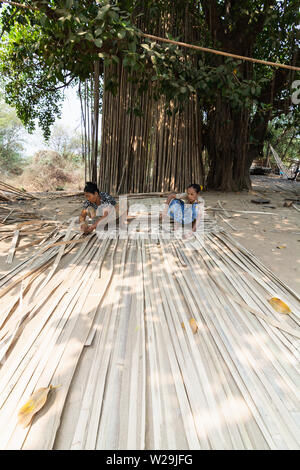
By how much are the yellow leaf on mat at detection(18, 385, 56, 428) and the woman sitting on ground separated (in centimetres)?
234

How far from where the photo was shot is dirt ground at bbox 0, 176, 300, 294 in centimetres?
200

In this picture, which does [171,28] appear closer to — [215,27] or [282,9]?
[215,27]

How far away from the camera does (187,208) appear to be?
312 centimetres

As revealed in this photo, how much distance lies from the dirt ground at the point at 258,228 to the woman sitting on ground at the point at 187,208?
1.21 ft

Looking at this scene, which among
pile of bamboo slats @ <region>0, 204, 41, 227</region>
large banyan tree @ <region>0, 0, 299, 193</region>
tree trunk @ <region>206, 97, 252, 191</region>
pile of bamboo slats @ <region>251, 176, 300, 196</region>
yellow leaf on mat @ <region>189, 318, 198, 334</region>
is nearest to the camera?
yellow leaf on mat @ <region>189, 318, 198, 334</region>

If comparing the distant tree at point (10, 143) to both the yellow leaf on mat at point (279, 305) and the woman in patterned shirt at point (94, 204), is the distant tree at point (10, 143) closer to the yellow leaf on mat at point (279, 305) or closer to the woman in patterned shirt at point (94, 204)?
the woman in patterned shirt at point (94, 204)

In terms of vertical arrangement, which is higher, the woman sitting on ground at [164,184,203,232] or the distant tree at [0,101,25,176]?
the distant tree at [0,101,25,176]

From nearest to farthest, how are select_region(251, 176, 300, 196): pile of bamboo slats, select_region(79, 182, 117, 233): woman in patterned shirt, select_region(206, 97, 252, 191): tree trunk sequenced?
select_region(79, 182, 117, 233): woman in patterned shirt, select_region(206, 97, 252, 191): tree trunk, select_region(251, 176, 300, 196): pile of bamboo slats

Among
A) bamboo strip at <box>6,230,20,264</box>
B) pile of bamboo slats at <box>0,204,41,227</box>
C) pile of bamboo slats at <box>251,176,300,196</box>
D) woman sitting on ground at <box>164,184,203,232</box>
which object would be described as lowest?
bamboo strip at <box>6,230,20,264</box>

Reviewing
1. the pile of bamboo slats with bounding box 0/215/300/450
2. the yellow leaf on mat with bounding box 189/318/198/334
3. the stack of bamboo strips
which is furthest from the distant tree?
the yellow leaf on mat with bounding box 189/318/198/334

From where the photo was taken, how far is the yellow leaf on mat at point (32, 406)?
0.80 metres

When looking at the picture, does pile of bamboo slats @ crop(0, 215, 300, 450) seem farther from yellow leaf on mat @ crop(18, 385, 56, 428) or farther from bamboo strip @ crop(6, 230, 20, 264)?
Answer: bamboo strip @ crop(6, 230, 20, 264)

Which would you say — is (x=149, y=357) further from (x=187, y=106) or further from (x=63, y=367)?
(x=187, y=106)

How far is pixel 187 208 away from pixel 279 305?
6.13ft
